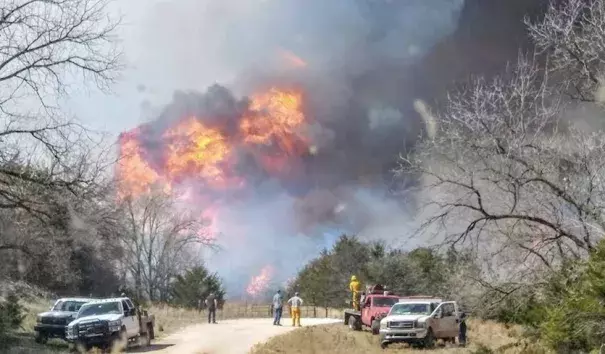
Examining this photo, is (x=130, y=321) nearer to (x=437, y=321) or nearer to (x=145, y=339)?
(x=145, y=339)

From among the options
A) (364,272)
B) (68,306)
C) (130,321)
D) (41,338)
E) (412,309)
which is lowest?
(41,338)

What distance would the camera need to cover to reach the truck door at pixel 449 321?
2680 cm

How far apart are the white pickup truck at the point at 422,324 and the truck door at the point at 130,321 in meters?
9.06

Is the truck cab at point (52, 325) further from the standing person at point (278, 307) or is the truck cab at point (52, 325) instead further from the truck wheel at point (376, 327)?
the truck wheel at point (376, 327)

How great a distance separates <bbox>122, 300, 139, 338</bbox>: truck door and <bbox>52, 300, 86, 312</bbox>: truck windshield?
2.98 m

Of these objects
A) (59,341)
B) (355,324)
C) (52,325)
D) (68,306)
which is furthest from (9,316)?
(355,324)

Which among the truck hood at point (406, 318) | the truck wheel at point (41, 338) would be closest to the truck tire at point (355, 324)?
the truck hood at point (406, 318)

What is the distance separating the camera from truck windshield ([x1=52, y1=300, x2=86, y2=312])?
2686 centimetres

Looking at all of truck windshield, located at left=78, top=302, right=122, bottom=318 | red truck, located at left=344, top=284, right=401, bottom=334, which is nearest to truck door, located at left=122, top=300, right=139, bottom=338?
truck windshield, located at left=78, top=302, right=122, bottom=318

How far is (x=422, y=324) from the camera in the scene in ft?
86.0

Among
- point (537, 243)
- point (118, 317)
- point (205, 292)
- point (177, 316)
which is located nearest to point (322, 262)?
point (205, 292)

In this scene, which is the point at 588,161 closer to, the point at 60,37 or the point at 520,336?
the point at 520,336

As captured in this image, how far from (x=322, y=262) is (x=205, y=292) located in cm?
1220

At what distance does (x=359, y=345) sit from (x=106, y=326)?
8.77 m
